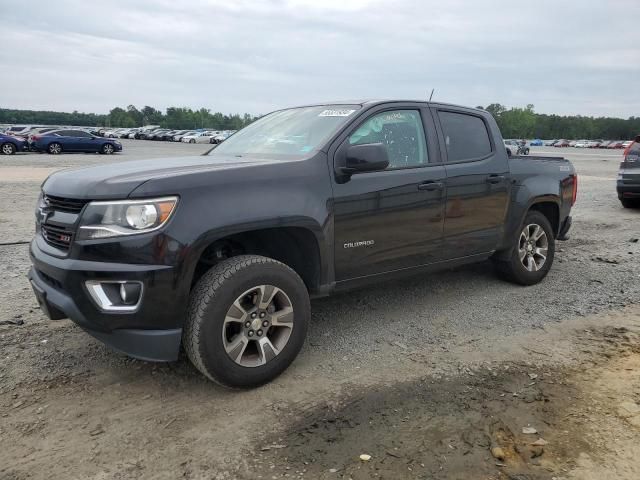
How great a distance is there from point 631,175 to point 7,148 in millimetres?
27128

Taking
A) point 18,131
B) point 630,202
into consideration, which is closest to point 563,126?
point 18,131

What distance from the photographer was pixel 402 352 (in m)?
3.95

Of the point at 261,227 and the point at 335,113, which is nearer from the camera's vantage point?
the point at 261,227

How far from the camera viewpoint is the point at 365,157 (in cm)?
358

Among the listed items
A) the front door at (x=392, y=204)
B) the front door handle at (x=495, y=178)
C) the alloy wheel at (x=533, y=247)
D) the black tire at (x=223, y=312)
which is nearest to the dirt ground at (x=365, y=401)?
the black tire at (x=223, y=312)

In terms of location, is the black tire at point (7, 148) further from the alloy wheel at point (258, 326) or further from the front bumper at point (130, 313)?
the alloy wheel at point (258, 326)

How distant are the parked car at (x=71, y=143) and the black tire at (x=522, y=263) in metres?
27.9

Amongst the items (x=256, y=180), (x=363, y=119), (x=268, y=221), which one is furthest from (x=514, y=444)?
(x=363, y=119)

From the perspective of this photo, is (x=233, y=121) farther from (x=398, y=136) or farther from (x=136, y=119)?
(x=398, y=136)

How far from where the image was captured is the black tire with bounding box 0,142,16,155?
2625cm

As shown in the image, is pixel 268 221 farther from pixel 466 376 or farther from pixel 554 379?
pixel 554 379

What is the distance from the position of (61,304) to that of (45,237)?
0.55m

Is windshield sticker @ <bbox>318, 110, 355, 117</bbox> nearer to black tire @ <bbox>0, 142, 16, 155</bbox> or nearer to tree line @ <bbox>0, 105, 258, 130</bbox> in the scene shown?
black tire @ <bbox>0, 142, 16, 155</bbox>

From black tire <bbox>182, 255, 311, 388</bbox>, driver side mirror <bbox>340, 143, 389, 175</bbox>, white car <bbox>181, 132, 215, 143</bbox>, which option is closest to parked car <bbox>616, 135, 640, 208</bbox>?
driver side mirror <bbox>340, 143, 389, 175</bbox>
